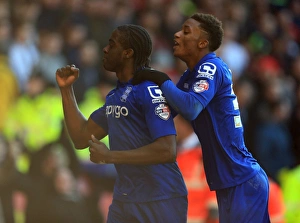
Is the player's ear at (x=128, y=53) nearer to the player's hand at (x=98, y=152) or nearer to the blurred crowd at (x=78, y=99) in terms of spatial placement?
the player's hand at (x=98, y=152)

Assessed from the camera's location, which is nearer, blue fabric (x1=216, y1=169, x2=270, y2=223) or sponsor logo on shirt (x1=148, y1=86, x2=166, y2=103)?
sponsor logo on shirt (x1=148, y1=86, x2=166, y2=103)

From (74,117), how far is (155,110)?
832 mm

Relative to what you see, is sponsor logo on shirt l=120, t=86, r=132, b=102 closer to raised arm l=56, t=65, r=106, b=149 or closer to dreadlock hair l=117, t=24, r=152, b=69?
dreadlock hair l=117, t=24, r=152, b=69

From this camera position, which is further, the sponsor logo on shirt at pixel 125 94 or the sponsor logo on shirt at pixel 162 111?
the sponsor logo on shirt at pixel 125 94

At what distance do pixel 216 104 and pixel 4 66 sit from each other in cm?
448

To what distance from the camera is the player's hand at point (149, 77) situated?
167 inches

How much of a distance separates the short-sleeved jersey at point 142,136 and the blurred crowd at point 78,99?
3905 mm

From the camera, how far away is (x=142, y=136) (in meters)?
4.26

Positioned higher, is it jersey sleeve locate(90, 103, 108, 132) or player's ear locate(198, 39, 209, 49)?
player's ear locate(198, 39, 209, 49)

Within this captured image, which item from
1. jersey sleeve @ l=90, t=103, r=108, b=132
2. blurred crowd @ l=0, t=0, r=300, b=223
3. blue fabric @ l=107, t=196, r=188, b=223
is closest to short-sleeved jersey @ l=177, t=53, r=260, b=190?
blue fabric @ l=107, t=196, r=188, b=223

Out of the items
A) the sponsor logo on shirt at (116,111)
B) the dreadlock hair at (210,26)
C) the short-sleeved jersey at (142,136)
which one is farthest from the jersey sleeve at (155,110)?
the dreadlock hair at (210,26)

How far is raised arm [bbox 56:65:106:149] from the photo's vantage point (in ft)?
15.6

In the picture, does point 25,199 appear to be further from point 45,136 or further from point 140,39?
point 140,39

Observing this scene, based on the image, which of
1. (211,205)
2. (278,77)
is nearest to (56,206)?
(211,205)
